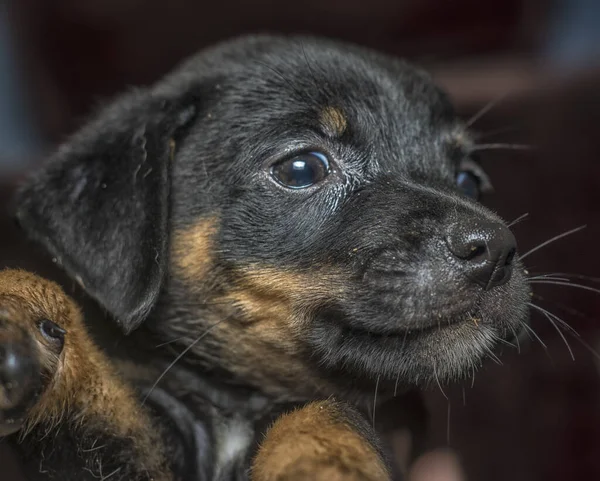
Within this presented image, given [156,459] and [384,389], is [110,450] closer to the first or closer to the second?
[156,459]

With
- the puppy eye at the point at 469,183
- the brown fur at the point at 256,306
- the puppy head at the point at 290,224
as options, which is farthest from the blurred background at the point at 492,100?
the brown fur at the point at 256,306

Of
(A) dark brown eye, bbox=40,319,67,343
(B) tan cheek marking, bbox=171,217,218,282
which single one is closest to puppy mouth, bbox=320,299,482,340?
(B) tan cheek marking, bbox=171,217,218,282

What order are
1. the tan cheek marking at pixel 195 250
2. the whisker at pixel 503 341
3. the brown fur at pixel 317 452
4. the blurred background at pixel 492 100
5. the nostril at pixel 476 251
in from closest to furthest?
the brown fur at pixel 317 452 < the nostril at pixel 476 251 < the whisker at pixel 503 341 < the tan cheek marking at pixel 195 250 < the blurred background at pixel 492 100

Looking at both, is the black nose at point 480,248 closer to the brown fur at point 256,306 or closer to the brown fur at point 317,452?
the brown fur at point 256,306

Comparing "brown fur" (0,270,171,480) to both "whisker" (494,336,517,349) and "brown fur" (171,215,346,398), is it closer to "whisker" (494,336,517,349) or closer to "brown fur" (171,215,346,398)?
"brown fur" (171,215,346,398)

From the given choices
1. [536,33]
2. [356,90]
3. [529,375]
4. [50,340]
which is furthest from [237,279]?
[536,33]

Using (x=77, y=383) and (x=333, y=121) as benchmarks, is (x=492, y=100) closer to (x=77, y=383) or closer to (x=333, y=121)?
(x=333, y=121)
